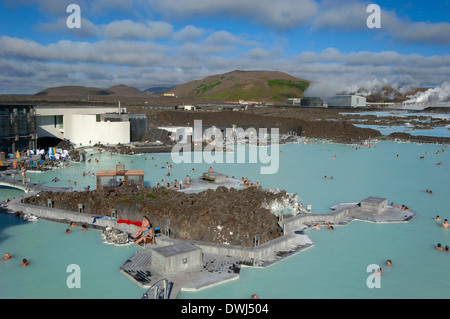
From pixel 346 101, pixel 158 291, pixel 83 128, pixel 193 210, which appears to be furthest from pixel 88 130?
pixel 346 101

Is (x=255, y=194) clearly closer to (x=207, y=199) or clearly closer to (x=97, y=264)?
(x=207, y=199)

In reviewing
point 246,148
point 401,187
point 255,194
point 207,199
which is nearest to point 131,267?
point 207,199

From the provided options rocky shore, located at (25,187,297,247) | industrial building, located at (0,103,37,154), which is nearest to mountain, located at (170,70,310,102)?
industrial building, located at (0,103,37,154)

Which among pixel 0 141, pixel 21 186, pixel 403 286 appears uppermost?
pixel 0 141

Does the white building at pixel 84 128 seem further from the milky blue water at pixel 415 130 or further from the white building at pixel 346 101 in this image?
the white building at pixel 346 101

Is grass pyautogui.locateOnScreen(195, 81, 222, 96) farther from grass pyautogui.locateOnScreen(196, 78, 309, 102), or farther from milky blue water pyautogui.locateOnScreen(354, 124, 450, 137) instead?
milky blue water pyautogui.locateOnScreen(354, 124, 450, 137)

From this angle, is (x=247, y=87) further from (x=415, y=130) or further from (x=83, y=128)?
(x=83, y=128)

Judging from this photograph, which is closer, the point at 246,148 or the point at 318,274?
the point at 318,274
